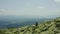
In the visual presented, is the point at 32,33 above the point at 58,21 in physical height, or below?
below

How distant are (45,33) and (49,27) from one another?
13.6 m

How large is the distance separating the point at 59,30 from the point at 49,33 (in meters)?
5.50

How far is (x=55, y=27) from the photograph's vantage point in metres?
83.3

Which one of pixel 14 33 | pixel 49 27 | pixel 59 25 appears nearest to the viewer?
pixel 59 25

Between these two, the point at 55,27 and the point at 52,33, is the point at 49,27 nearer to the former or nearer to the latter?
the point at 55,27

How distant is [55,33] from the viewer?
73.9 m

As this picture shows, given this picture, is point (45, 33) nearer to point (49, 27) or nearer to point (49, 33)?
point (49, 33)

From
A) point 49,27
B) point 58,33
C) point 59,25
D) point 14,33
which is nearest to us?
point 58,33

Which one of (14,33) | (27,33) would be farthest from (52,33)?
(14,33)

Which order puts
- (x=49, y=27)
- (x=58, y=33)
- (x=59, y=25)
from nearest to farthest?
(x=58, y=33) < (x=59, y=25) < (x=49, y=27)

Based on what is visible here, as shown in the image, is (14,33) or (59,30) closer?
(59,30)

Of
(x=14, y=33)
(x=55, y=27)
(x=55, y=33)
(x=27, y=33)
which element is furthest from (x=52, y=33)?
(x=14, y=33)

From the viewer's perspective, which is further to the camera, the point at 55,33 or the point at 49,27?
the point at 49,27

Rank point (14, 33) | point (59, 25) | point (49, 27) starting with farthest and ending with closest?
point (14, 33)
point (49, 27)
point (59, 25)
